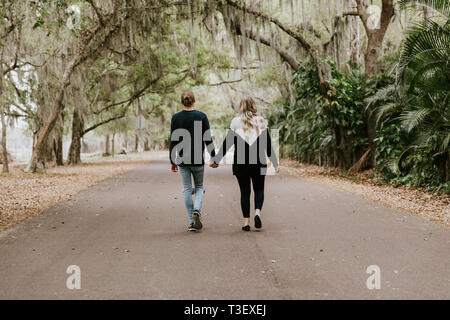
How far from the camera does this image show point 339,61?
1659 cm

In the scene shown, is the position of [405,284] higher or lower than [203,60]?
lower

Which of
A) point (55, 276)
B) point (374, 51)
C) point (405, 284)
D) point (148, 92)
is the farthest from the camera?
point (148, 92)

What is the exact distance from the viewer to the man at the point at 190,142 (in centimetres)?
643

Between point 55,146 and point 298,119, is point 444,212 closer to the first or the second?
point 298,119

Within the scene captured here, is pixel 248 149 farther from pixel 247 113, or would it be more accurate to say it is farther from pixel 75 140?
pixel 75 140

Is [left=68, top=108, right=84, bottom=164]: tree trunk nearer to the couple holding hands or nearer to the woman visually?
the couple holding hands

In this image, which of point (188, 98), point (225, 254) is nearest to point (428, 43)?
point (188, 98)

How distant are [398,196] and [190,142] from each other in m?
6.34

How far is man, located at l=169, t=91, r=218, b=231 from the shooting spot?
6.43 metres

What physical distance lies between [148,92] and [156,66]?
389 centimetres

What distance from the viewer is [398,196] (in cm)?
1068

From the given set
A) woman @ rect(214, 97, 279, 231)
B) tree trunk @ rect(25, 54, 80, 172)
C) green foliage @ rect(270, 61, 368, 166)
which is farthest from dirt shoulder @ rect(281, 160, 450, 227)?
tree trunk @ rect(25, 54, 80, 172)

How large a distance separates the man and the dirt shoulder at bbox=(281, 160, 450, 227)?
398 cm
